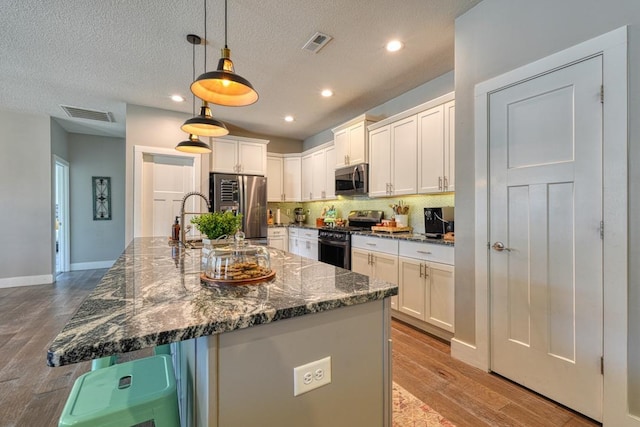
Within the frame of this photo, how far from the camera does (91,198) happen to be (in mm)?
5852

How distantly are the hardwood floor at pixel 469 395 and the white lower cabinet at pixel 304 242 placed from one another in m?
2.26

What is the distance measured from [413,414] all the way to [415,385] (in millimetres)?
303

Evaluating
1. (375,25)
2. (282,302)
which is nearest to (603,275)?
(282,302)

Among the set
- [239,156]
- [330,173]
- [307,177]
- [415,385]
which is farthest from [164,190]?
[415,385]

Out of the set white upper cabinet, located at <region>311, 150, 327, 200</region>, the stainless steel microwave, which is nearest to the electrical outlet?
the stainless steel microwave

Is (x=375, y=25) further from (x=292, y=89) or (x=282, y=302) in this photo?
(x=282, y=302)

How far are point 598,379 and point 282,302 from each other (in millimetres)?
1929

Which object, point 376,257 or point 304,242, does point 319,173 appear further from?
point 376,257

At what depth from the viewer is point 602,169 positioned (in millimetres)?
1580

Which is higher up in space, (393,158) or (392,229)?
(393,158)

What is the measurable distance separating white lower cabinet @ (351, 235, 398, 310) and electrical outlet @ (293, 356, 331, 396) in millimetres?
2138

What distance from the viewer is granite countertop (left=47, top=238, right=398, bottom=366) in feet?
2.16

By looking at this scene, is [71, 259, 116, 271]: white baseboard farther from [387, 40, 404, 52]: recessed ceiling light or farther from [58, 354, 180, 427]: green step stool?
[387, 40, 404, 52]: recessed ceiling light

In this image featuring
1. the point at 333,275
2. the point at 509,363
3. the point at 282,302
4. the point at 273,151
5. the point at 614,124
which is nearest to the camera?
the point at 282,302
